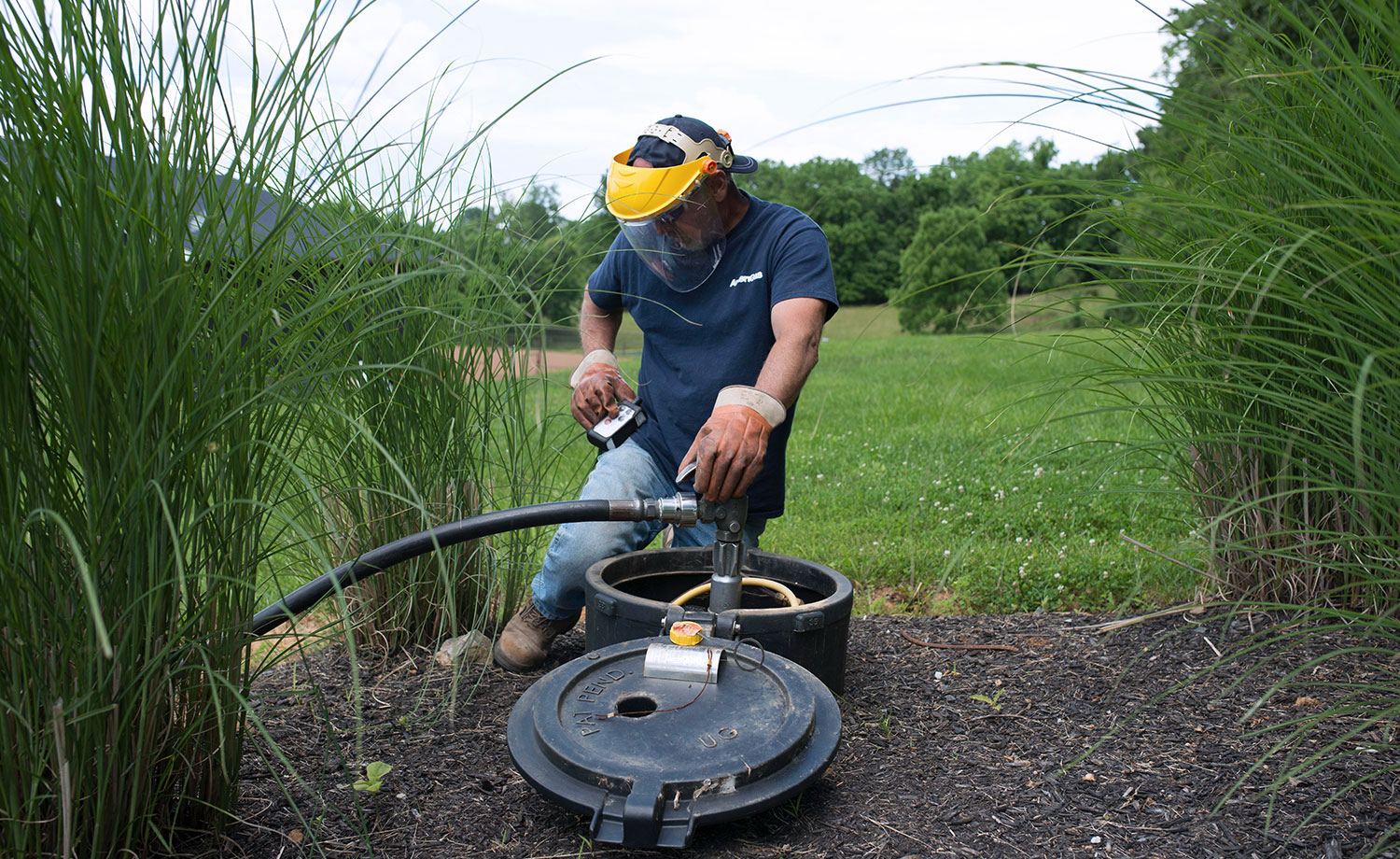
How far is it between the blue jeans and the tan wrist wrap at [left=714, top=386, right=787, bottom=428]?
1.01 feet

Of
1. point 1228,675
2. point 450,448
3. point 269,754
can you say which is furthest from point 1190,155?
point 269,754

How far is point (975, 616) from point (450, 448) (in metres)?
1.58

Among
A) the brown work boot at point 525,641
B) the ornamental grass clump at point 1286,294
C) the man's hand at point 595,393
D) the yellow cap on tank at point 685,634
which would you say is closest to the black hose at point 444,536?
the yellow cap on tank at point 685,634

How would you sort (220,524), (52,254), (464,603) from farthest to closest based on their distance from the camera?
1. (464,603)
2. (220,524)
3. (52,254)

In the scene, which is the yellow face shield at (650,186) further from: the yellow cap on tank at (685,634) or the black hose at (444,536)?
the yellow cap on tank at (685,634)

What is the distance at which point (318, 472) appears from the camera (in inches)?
88.4

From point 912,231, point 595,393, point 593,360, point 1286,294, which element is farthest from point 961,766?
point 912,231

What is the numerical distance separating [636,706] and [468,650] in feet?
2.29

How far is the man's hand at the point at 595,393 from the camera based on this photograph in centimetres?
257

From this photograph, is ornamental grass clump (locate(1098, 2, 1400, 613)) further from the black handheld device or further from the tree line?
the black handheld device

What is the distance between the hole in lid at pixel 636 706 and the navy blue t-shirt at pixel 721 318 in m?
1.02

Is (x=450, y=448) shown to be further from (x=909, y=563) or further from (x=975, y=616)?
(x=909, y=563)

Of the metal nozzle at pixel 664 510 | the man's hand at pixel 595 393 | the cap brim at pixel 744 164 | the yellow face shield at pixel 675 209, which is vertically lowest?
the metal nozzle at pixel 664 510

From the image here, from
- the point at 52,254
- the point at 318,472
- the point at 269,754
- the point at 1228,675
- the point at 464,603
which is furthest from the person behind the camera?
the point at 464,603
